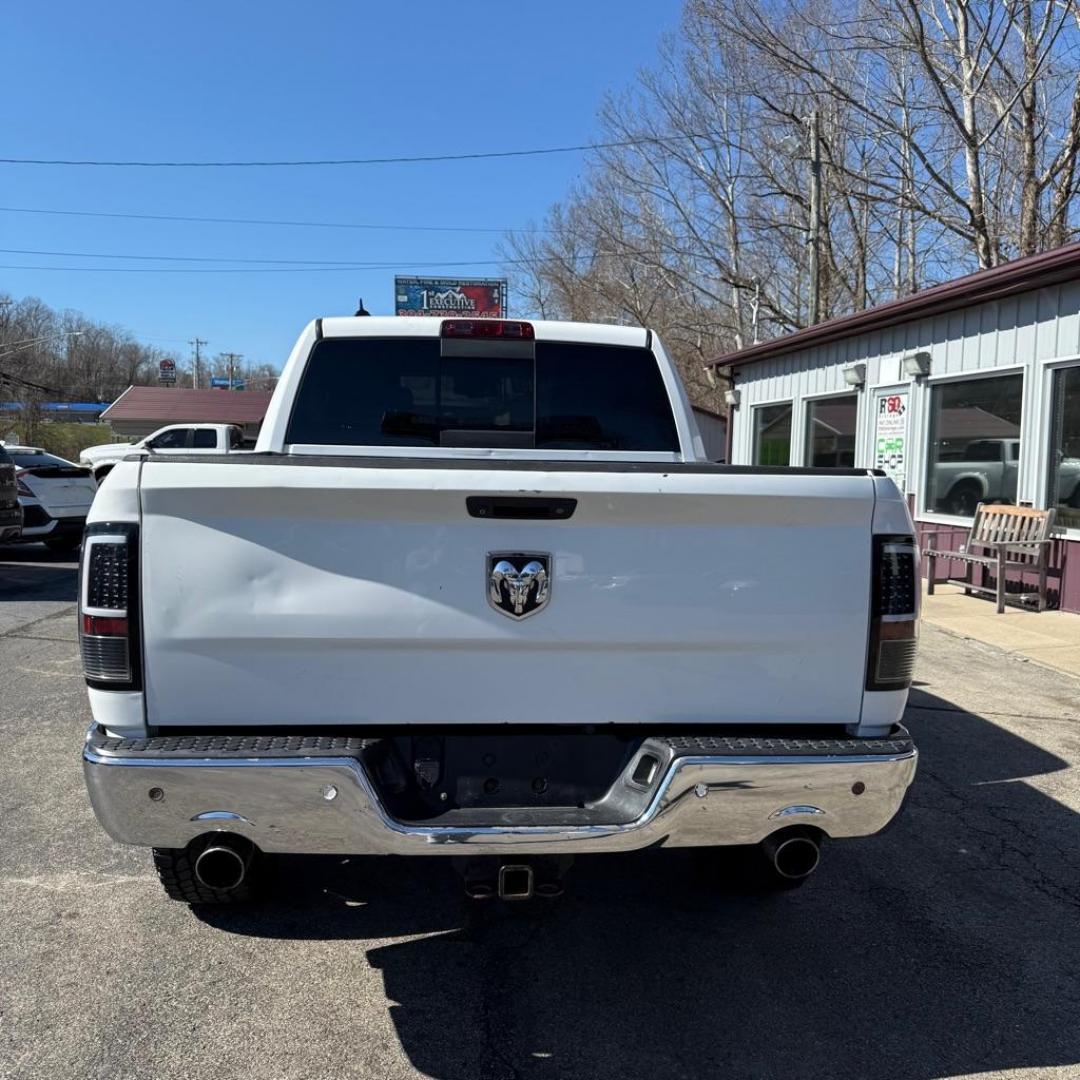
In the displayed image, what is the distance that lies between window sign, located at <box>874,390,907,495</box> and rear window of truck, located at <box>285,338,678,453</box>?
8.41 metres

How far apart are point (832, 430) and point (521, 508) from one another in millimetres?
12989

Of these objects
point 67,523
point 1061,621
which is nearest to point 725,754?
point 1061,621

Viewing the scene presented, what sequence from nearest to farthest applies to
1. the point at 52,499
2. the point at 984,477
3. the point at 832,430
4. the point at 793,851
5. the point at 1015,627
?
1. the point at 793,851
2. the point at 1015,627
3. the point at 984,477
4. the point at 52,499
5. the point at 832,430

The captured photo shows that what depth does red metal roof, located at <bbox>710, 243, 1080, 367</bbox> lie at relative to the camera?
28.0ft

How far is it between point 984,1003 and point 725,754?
1.27 m

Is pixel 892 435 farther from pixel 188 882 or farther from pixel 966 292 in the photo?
pixel 188 882

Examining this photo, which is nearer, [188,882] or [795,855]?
[795,855]

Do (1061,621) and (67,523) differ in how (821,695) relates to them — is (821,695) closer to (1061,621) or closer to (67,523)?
(1061,621)

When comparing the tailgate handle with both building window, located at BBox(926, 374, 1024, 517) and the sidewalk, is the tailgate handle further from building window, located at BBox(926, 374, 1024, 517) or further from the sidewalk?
building window, located at BBox(926, 374, 1024, 517)

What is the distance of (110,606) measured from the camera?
2.34 metres

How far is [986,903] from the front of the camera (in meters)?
3.49

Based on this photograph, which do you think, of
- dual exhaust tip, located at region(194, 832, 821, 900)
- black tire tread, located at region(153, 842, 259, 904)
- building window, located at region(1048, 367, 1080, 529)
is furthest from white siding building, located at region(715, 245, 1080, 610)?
black tire tread, located at region(153, 842, 259, 904)

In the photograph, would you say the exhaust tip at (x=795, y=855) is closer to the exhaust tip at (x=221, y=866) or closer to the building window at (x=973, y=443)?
the exhaust tip at (x=221, y=866)

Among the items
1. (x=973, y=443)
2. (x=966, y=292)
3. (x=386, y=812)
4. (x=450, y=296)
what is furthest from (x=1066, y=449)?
(x=450, y=296)
